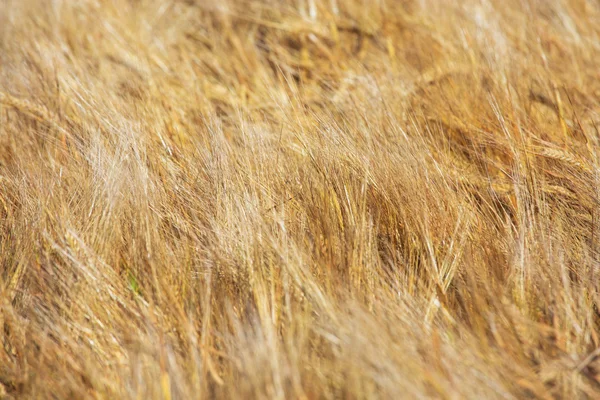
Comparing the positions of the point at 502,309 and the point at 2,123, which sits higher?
the point at 2,123

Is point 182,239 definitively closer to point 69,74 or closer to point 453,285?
point 453,285

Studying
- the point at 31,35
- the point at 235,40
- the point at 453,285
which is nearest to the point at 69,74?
the point at 31,35

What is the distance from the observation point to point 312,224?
1417 mm

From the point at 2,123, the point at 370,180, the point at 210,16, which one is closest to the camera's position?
the point at 370,180

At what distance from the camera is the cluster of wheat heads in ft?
3.60

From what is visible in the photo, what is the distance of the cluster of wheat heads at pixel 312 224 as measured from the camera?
3.60ft

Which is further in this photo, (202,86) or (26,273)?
(202,86)

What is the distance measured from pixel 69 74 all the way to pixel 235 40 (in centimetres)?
64

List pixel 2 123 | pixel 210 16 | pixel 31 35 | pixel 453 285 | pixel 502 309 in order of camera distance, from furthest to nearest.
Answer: pixel 210 16 < pixel 31 35 < pixel 2 123 < pixel 453 285 < pixel 502 309

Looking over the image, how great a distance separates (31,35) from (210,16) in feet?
2.24

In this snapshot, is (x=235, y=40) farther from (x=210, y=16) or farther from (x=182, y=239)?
(x=182, y=239)

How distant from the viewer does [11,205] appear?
60.5 inches

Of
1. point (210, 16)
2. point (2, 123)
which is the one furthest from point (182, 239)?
point (210, 16)

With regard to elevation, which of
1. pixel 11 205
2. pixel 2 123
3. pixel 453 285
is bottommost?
pixel 453 285
